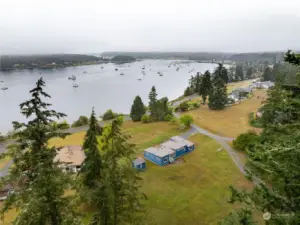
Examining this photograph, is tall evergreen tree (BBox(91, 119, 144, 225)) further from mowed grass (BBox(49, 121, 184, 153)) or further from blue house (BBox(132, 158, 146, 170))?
mowed grass (BBox(49, 121, 184, 153))

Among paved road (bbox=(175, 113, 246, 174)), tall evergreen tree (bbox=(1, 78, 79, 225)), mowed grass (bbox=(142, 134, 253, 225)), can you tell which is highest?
tall evergreen tree (bbox=(1, 78, 79, 225))

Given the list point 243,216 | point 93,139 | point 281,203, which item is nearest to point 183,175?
point 93,139

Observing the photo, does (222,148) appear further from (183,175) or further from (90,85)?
(90,85)

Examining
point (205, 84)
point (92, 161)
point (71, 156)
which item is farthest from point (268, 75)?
point (92, 161)

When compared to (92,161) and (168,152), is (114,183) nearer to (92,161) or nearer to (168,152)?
(92,161)

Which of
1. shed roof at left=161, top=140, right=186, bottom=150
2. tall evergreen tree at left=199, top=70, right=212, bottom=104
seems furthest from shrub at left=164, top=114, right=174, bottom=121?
tall evergreen tree at left=199, top=70, right=212, bottom=104
